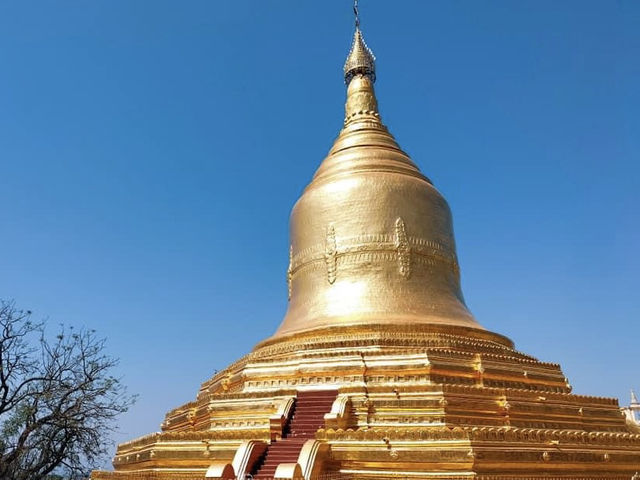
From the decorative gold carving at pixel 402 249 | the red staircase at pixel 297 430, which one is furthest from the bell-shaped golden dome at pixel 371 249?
the red staircase at pixel 297 430

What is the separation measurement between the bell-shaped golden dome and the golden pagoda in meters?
0.05

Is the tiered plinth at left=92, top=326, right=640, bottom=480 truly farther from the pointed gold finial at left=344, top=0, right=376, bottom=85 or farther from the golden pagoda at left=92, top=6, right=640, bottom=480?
the pointed gold finial at left=344, top=0, right=376, bottom=85

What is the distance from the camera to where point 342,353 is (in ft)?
45.0

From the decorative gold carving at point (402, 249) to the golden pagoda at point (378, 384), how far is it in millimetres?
37

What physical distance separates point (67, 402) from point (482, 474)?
8.54 m

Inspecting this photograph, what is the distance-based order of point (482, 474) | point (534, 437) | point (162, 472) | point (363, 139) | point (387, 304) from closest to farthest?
point (482, 474) < point (534, 437) < point (162, 472) < point (387, 304) < point (363, 139)

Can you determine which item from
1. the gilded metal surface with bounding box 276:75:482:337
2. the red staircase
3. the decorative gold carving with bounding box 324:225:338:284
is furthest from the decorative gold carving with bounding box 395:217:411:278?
the red staircase

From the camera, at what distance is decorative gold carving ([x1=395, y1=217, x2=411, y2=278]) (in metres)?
17.8

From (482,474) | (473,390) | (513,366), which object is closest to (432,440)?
(482,474)

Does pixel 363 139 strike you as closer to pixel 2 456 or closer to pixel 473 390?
pixel 473 390

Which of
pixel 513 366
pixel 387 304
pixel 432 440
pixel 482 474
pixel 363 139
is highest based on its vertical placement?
pixel 363 139

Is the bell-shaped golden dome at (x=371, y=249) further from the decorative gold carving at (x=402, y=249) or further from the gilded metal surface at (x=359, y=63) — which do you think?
the gilded metal surface at (x=359, y=63)

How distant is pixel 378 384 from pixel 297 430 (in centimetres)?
222

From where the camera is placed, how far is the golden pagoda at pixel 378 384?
9859 mm
